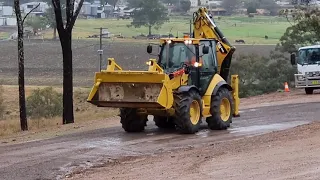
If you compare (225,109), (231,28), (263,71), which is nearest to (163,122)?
(225,109)

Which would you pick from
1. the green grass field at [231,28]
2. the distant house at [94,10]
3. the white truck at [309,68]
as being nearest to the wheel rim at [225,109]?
the white truck at [309,68]

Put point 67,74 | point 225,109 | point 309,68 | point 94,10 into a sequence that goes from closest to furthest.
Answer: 1. point 225,109
2. point 67,74
3. point 309,68
4. point 94,10

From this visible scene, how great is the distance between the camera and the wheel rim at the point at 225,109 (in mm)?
22266

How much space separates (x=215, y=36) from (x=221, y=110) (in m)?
A: 2.52

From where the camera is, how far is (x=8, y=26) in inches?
3004

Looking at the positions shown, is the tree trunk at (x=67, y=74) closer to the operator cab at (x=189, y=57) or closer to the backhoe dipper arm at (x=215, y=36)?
the backhoe dipper arm at (x=215, y=36)

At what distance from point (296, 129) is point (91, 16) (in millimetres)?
66971

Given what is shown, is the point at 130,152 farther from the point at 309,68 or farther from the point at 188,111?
the point at 309,68

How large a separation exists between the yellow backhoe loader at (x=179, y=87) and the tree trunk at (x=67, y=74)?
606 cm

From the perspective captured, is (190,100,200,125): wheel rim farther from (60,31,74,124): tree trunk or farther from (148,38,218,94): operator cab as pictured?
(60,31,74,124): tree trunk

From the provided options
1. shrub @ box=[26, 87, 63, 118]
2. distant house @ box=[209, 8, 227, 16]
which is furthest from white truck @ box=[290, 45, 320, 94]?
distant house @ box=[209, 8, 227, 16]

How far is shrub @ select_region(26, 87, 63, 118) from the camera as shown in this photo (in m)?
41.3

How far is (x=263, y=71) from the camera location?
167 feet

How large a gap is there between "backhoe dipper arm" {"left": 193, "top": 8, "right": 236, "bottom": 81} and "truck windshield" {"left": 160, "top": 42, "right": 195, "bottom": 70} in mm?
1594
